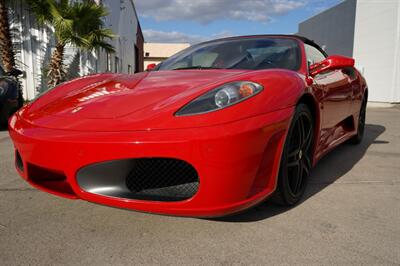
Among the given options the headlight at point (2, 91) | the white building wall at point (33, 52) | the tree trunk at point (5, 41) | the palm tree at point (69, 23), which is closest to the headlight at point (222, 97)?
the headlight at point (2, 91)

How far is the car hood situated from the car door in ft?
2.64

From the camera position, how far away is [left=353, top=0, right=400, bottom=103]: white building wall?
12984mm

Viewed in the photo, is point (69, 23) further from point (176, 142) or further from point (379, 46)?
point (379, 46)

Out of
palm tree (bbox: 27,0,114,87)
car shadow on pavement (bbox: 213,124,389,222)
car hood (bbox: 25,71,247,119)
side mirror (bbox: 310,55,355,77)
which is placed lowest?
car shadow on pavement (bbox: 213,124,389,222)

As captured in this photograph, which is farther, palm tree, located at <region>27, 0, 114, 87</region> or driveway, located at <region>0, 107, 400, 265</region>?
palm tree, located at <region>27, 0, 114, 87</region>

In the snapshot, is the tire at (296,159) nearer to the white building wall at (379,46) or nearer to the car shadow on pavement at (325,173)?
the car shadow on pavement at (325,173)

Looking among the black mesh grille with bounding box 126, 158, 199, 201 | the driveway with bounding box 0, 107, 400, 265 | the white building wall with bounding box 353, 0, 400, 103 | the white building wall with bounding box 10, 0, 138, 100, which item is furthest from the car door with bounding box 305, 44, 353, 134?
the white building wall with bounding box 353, 0, 400, 103

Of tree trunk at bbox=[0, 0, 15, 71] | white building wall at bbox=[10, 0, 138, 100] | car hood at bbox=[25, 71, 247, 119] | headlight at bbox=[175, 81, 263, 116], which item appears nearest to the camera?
headlight at bbox=[175, 81, 263, 116]

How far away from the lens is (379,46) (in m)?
13.7

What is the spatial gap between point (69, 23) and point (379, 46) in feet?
36.8

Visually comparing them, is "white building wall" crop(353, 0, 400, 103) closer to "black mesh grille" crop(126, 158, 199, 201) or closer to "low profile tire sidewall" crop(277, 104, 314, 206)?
"low profile tire sidewall" crop(277, 104, 314, 206)

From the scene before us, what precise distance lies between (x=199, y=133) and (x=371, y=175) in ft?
6.78

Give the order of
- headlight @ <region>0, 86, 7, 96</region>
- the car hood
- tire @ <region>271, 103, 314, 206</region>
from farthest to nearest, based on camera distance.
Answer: headlight @ <region>0, 86, 7, 96</region>, tire @ <region>271, 103, 314, 206</region>, the car hood

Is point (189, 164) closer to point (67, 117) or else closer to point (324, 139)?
point (67, 117)
